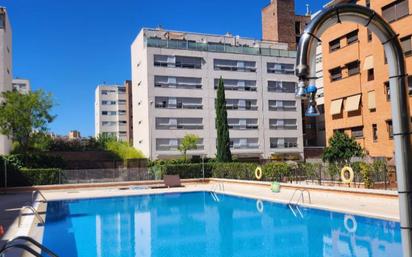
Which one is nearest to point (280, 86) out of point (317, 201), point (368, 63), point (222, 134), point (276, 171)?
point (222, 134)

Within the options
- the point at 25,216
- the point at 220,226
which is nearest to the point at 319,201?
the point at 220,226

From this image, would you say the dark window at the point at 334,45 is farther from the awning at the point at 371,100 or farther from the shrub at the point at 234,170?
the shrub at the point at 234,170

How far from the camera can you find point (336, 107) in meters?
37.2

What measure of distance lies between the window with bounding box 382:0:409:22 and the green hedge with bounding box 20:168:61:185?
27.0 meters

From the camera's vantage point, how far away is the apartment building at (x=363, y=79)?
3080 cm

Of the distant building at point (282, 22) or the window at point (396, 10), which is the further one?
the distant building at point (282, 22)

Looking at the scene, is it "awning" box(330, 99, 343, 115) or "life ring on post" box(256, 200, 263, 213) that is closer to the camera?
"life ring on post" box(256, 200, 263, 213)

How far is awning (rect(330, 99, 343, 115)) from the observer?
36.9m

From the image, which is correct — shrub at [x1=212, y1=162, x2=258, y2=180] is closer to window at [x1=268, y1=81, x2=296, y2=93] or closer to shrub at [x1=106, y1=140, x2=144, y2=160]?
shrub at [x1=106, y1=140, x2=144, y2=160]

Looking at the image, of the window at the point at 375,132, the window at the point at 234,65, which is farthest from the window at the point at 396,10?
the window at the point at 234,65

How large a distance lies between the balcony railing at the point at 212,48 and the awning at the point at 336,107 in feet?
60.4

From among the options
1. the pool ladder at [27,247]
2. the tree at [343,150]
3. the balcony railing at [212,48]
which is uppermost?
the balcony railing at [212,48]

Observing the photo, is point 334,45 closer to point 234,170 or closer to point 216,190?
point 234,170

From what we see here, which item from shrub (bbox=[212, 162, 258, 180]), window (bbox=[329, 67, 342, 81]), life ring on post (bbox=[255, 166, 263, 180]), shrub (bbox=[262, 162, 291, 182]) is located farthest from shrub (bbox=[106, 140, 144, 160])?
shrub (bbox=[262, 162, 291, 182])
